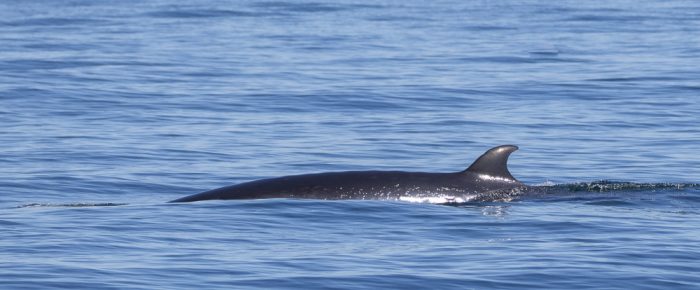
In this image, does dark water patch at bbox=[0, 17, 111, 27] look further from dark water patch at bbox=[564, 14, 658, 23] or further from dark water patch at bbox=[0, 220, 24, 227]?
dark water patch at bbox=[0, 220, 24, 227]

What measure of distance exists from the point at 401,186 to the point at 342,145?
5.05 meters

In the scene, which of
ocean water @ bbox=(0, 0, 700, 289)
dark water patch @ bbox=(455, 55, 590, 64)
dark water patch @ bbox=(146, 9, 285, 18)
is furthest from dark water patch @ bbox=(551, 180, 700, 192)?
dark water patch @ bbox=(146, 9, 285, 18)

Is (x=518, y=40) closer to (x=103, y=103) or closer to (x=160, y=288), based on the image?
(x=103, y=103)

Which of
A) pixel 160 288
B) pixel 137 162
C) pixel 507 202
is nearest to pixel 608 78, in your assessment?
pixel 137 162

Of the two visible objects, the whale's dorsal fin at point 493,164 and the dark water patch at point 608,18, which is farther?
the dark water patch at point 608,18

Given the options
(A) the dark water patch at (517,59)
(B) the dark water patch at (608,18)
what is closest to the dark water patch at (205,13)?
(B) the dark water patch at (608,18)

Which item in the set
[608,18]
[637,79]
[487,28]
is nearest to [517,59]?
[637,79]

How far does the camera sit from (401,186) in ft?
43.6

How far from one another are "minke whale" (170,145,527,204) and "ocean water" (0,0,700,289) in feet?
0.58

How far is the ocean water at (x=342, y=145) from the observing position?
1051 centimetres

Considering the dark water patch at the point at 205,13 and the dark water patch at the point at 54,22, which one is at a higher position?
the dark water patch at the point at 205,13

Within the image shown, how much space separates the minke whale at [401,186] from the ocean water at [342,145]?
177mm

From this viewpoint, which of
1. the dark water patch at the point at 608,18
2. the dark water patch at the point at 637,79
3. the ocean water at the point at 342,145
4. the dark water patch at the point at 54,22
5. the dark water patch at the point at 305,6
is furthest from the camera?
the dark water patch at the point at 305,6

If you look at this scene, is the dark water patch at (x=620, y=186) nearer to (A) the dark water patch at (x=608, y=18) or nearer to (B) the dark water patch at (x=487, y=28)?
(B) the dark water patch at (x=487, y=28)
